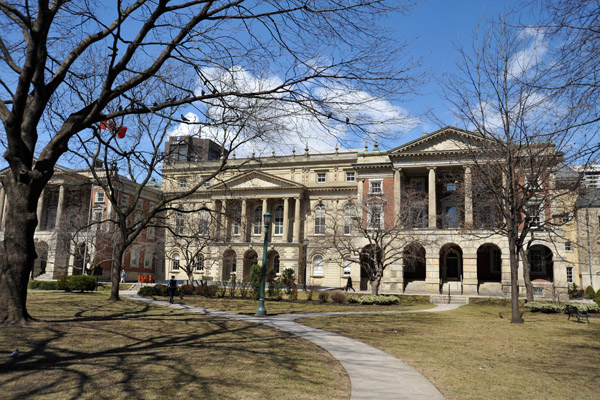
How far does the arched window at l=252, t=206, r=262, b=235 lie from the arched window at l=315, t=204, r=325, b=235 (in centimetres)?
795

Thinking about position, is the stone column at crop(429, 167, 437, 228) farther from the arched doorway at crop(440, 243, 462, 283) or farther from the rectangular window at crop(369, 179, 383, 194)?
the rectangular window at crop(369, 179, 383, 194)

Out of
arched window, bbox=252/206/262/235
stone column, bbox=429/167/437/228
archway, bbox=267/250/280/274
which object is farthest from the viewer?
arched window, bbox=252/206/262/235

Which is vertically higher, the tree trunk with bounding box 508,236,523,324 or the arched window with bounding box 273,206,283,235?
the arched window with bounding box 273,206,283,235

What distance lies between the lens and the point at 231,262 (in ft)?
197

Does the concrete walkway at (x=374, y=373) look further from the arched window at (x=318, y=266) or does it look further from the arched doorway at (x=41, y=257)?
the arched doorway at (x=41, y=257)

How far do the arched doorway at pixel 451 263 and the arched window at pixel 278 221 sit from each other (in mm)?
22102

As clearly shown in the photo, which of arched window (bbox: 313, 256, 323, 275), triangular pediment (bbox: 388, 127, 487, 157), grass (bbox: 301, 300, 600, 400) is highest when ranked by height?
triangular pediment (bbox: 388, 127, 487, 157)

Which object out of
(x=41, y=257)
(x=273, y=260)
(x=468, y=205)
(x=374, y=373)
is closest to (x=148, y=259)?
(x=41, y=257)

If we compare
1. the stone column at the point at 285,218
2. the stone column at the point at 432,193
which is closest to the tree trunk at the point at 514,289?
the stone column at the point at 432,193

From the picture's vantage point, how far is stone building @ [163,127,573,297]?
3922 centimetres

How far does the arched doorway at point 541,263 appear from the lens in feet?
141

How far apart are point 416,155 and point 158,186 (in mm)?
45002

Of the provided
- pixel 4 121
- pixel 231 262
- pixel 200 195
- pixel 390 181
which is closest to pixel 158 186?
pixel 200 195

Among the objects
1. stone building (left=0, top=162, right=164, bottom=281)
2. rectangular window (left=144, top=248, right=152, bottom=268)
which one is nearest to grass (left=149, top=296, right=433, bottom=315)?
stone building (left=0, top=162, right=164, bottom=281)
